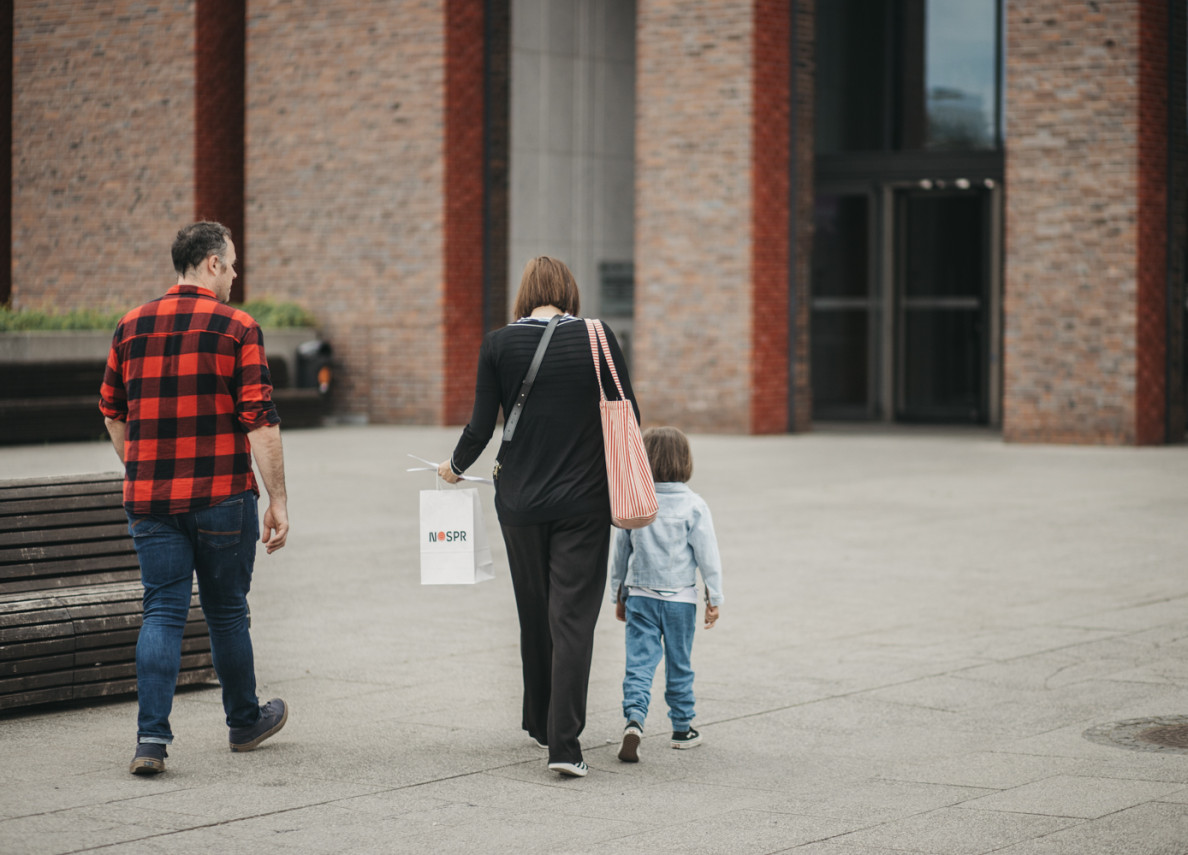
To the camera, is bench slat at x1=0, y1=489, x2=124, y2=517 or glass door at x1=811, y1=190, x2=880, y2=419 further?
glass door at x1=811, y1=190, x2=880, y2=419

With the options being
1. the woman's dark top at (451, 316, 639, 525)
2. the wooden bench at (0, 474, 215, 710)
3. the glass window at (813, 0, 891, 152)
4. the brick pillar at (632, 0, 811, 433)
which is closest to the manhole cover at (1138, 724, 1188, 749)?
the woman's dark top at (451, 316, 639, 525)

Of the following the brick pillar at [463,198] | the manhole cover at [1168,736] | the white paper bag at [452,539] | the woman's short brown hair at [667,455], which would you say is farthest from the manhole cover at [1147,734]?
the brick pillar at [463,198]

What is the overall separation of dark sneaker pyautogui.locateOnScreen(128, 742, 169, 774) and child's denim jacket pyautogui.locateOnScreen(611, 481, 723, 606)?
1730 millimetres

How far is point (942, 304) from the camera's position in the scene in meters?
24.5

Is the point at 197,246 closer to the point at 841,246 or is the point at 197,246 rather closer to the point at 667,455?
the point at 667,455

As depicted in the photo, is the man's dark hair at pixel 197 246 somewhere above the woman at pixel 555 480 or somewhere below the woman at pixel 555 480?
above

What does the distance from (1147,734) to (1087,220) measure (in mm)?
14395

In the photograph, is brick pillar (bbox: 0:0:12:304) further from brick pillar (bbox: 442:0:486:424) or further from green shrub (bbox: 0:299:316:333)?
brick pillar (bbox: 442:0:486:424)

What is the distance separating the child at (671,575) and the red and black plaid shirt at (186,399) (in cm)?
143

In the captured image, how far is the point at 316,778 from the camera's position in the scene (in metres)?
5.32

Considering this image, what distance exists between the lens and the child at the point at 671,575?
579cm

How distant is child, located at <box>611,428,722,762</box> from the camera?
228 inches

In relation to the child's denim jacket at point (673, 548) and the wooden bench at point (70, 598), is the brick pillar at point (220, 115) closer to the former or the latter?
the wooden bench at point (70, 598)

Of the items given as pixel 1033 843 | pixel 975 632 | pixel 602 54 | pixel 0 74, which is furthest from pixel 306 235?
pixel 1033 843
